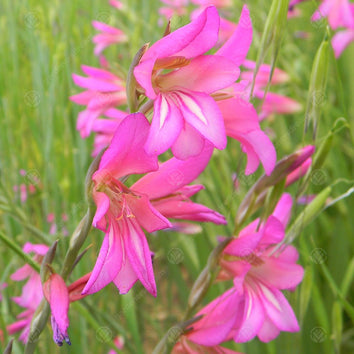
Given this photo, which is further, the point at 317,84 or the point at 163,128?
the point at 317,84

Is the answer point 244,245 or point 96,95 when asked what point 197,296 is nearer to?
point 244,245

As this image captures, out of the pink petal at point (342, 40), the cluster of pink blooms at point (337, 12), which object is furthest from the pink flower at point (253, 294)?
the pink petal at point (342, 40)

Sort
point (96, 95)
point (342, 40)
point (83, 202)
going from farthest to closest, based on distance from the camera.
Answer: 1. point (342, 40)
2. point (83, 202)
3. point (96, 95)

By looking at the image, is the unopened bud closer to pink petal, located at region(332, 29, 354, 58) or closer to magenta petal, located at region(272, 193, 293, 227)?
magenta petal, located at region(272, 193, 293, 227)

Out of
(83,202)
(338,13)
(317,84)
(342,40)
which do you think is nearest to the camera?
(317,84)

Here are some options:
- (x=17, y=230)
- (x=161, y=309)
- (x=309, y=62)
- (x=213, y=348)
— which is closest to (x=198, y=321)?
(x=213, y=348)

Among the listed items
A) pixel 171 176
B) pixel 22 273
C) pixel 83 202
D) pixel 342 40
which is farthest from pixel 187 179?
pixel 342 40

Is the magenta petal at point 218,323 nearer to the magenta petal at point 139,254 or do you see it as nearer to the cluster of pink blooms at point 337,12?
the magenta petal at point 139,254
